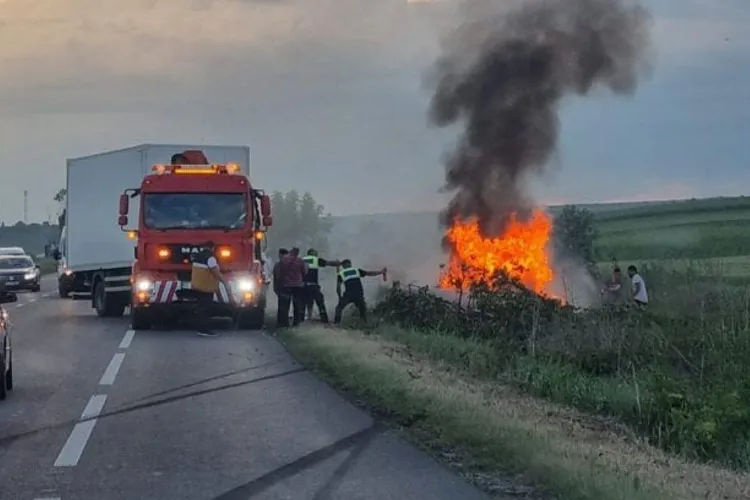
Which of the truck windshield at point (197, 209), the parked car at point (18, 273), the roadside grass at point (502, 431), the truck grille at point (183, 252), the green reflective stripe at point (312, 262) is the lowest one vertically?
the parked car at point (18, 273)

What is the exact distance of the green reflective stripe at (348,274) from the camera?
968 inches

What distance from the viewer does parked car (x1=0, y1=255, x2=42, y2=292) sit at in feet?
150

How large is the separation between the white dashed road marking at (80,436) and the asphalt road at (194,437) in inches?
0.4

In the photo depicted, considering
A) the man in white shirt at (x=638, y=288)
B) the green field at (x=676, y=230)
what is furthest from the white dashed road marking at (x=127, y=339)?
the green field at (x=676, y=230)

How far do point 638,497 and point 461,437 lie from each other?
283 cm

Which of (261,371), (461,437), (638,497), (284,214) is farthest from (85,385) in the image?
(284,214)

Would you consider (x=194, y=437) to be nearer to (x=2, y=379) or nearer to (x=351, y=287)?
(x=2, y=379)

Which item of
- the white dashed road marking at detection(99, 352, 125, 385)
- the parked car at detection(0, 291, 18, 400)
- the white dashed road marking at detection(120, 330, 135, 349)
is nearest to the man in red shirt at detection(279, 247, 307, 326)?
the white dashed road marking at detection(120, 330, 135, 349)

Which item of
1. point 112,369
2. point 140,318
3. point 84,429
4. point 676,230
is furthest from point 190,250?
point 676,230

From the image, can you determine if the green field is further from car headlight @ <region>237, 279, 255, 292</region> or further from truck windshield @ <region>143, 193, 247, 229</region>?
truck windshield @ <region>143, 193, 247, 229</region>

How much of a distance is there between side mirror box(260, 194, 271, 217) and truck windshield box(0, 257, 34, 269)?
24294mm

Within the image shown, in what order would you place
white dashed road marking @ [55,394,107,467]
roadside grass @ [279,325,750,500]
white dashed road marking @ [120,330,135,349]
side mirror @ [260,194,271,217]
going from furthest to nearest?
1. side mirror @ [260,194,271,217]
2. white dashed road marking @ [120,330,135,349]
3. white dashed road marking @ [55,394,107,467]
4. roadside grass @ [279,325,750,500]

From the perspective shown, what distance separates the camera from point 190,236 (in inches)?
945

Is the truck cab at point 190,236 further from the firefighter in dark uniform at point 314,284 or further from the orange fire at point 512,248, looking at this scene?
the orange fire at point 512,248
